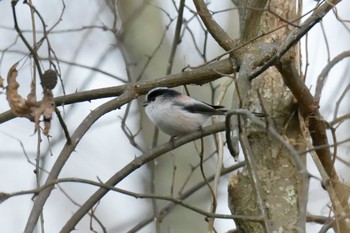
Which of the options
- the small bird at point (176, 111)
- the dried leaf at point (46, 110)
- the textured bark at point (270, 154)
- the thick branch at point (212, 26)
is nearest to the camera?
the dried leaf at point (46, 110)

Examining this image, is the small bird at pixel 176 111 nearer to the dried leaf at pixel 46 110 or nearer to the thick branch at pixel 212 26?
the thick branch at pixel 212 26

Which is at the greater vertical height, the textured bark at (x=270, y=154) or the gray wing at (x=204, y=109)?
the gray wing at (x=204, y=109)

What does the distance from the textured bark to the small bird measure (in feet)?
1.21

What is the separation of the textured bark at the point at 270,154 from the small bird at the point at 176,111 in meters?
0.37

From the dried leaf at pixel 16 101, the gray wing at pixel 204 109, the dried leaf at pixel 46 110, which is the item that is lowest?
the dried leaf at pixel 46 110

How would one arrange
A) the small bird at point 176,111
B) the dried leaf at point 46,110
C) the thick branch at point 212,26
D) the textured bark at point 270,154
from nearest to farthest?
1. the dried leaf at point 46,110
2. the textured bark at point 270,154
3. the thick branch at point 212,26
4. the small bird at point 176,111

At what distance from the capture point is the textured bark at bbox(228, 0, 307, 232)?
3486 millimetres

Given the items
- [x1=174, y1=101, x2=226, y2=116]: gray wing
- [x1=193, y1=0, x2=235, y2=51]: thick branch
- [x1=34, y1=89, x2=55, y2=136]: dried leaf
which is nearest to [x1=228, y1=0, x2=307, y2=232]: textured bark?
[x1=193, y1=0, x2=235, y2=51]: thick branch

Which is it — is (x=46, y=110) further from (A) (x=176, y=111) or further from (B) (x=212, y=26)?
(A) (x=176, y=111)

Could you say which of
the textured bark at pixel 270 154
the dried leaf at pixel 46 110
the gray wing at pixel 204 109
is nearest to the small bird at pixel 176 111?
the gray wing at pixel 204 109

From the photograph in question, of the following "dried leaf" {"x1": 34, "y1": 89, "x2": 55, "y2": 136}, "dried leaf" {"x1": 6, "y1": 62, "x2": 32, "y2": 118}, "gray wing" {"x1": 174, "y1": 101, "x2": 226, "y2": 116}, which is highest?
"gray wing" {"x1": 174, "y1": 101, "x2": 226, "y2": 116}

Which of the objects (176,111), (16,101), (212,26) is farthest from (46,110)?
(176,111)

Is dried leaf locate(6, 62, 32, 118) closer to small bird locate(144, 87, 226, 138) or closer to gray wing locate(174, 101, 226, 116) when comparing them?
small bird locate(144, 87, 226, 138)

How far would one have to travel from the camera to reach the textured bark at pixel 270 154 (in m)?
3.49
